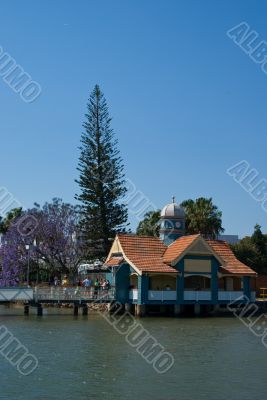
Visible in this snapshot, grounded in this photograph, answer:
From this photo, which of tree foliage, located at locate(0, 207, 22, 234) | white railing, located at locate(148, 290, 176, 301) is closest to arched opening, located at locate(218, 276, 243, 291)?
white railing, located at locate(148, 290, 176, 301)

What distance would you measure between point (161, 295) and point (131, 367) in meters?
17.6

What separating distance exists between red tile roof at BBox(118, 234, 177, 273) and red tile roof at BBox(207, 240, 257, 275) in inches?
135

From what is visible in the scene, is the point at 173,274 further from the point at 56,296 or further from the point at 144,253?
the point at 56,296

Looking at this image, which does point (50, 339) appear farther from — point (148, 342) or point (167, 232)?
point (167, 232)

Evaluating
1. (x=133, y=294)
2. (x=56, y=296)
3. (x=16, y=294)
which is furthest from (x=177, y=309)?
(x=16, y=294)

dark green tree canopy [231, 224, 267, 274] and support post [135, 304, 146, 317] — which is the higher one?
dark green tree canopy [231, 224, 267, 274]

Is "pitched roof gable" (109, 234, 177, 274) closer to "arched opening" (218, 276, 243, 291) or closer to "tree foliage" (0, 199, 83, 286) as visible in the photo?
"arched opening" (218, 276, 243, 291)

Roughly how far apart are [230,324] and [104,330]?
7.28m

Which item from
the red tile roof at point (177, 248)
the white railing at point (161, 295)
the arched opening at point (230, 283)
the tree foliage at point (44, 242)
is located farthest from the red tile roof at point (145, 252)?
the tree foliage at point (44, 242)

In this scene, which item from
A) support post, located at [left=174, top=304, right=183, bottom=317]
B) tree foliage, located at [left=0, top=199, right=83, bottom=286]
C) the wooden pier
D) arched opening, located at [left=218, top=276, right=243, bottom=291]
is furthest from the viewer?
tree foliage, located at [left=0, top=199, right=83, bottom=286]

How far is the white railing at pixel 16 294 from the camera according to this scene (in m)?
35.0

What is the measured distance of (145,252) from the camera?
124 ft

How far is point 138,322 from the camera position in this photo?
106 feet
